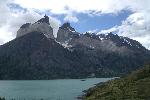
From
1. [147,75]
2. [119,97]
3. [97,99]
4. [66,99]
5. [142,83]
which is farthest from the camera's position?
[66,99]

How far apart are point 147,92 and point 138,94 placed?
11.4 feet

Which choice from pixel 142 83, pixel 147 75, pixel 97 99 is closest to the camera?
pixel 97 99

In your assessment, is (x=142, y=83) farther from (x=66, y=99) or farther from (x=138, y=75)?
(x=66, y=99)

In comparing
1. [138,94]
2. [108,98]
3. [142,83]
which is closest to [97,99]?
[108,98]

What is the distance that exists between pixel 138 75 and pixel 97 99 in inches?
2145

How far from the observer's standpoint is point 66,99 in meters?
200

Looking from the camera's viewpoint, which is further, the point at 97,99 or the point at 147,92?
the point at 97,99

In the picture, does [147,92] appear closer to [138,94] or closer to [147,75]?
[138,94]

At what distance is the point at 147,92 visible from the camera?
432 ft

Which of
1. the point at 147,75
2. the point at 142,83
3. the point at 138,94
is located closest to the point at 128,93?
the point at 138,94

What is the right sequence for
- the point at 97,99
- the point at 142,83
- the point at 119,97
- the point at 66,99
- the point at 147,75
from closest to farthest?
the point at 119,97
the point at 97,99
the point at 142,83
the point at 147,75
the point at 66,99

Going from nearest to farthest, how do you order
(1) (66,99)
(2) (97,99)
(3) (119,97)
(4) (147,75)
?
(3) (119,97) → (2) (97,99) → (4) (147,75) → (1) (66,99)

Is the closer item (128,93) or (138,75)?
(128,93)

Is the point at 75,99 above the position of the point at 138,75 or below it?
below
